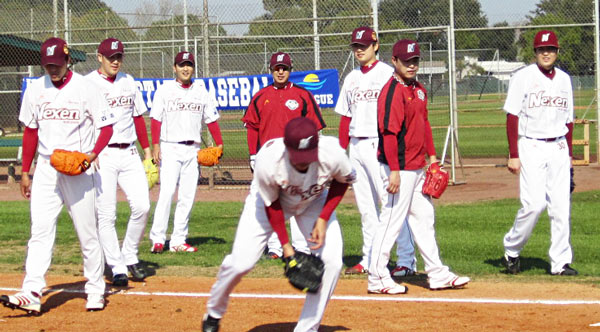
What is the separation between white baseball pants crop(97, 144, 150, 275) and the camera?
752 centimetres

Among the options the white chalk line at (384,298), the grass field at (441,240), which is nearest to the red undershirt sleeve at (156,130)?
the grass field at (441,240)

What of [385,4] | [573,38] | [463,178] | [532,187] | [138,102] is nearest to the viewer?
[532,187]

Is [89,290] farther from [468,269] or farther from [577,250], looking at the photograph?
[577,250]

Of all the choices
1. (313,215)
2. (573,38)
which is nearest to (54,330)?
(313,215)

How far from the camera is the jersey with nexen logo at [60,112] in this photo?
6336mm

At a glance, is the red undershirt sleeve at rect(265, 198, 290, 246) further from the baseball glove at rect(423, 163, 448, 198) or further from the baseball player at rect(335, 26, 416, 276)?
the baseball player at rect(335, 26, 416, 276)

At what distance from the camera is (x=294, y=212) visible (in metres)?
5.46

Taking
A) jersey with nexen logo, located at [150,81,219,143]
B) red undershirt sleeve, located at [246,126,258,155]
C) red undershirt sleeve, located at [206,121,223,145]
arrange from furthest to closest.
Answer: red undershirt sleeve, located at [206,121,223,145] < jersey with nexen logo, located at [150,81,219,143] < red undershirt sleeve, located at [246,126,258,155]

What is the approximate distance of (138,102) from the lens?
324 inches

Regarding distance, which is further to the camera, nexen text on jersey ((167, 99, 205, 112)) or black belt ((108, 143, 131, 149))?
nexen text on jersey ((167, 99, 205, 112))

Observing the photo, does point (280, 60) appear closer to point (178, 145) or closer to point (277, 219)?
point (178, 145)

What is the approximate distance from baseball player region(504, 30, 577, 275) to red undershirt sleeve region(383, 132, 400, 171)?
4.90 ft

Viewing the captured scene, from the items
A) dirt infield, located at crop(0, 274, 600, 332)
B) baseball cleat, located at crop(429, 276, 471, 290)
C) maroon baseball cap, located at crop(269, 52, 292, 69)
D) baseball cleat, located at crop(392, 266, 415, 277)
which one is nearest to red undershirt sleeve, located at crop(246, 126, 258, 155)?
maroon baseball cap, located at crop(269, 52, 292, 69)

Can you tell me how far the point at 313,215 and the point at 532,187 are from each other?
9.80 feet
